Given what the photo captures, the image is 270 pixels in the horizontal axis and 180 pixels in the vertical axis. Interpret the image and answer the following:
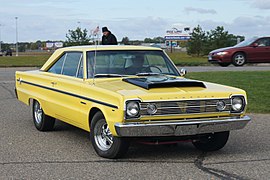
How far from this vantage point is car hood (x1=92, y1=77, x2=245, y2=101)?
593 cm

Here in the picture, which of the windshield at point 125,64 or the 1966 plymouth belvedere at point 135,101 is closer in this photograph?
the 1966 plymouth belvedere at point 135,101

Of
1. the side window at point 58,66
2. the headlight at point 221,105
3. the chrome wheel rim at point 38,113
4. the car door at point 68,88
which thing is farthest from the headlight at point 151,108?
the chrome wheel rim at point 38,113

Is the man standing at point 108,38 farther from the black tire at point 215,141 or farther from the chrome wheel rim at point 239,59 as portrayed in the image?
the chrome wheel rim at point 239,59

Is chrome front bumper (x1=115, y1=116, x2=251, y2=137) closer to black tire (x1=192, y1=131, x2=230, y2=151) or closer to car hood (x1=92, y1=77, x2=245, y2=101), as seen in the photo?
car hood (x1=92, y1=77, x2=245, y2=101)

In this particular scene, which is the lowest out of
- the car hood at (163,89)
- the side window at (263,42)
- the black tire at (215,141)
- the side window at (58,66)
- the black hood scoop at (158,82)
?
the black tire at (215,141)

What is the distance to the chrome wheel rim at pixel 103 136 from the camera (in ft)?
20.7

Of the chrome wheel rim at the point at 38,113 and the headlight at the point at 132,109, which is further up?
the headlight at the point at 132,109

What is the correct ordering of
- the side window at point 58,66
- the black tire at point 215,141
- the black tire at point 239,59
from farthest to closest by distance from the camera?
the black tire at point 239,59 < the side window at point 58,66 < the black tire at point 215,141

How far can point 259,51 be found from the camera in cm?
2281

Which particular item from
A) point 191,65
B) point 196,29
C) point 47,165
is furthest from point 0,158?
point 196,29

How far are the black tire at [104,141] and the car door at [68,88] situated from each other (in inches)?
16.1

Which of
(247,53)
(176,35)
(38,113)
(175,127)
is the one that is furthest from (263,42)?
(176,35)

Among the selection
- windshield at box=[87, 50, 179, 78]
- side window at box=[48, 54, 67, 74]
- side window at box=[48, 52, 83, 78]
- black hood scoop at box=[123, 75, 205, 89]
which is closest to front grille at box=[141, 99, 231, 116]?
black hood scoop at box=[123, 75, 205, 89]

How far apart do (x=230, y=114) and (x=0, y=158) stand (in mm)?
2996
